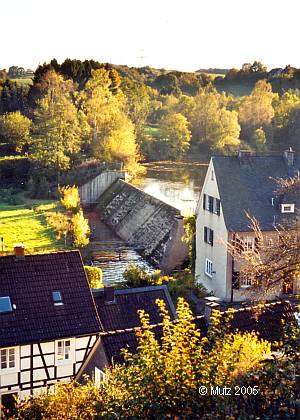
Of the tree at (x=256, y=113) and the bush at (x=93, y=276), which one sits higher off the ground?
the tree at (x=256, y=113)

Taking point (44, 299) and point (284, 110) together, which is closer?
point (44, 299)

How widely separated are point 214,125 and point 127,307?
33.1 metres

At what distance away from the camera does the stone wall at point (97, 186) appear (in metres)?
31.9

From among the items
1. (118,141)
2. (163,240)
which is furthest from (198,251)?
(118,141)

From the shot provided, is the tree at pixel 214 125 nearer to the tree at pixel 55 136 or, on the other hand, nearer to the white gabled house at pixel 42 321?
the tree at pixel 55 136

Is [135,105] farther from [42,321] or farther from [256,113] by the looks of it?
[42,321]

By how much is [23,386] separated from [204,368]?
5.42 metres

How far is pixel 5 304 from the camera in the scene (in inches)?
392

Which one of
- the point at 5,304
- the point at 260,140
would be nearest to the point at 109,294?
the point at 5,304

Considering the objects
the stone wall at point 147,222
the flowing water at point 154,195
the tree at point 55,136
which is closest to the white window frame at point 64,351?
the flowing water at point 154,195

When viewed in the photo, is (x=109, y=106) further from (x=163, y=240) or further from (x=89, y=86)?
(x=163, y=240)

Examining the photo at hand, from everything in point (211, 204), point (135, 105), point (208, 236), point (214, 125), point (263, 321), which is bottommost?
point (208, 236)

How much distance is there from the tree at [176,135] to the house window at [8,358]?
3329cm

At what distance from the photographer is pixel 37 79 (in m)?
40.6
